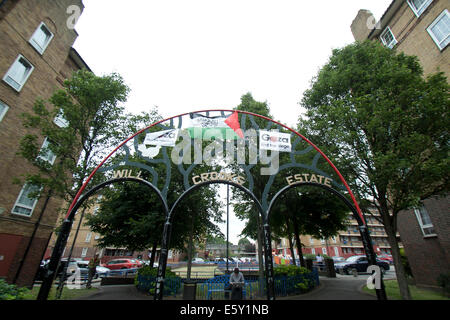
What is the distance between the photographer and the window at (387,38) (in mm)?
14991

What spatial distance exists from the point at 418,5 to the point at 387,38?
250 cm

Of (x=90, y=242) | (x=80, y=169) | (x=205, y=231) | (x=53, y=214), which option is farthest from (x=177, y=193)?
(x=90, y=242)

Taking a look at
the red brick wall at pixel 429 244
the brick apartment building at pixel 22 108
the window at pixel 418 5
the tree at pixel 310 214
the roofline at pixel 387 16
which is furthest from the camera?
the tree at pixel 310 214

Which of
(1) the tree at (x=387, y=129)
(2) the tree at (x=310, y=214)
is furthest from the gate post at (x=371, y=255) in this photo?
(2) the tree at (x=310, y=214)

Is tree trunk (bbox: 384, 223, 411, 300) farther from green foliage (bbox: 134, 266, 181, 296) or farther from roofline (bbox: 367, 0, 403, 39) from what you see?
roofline (bbox: 367, 0, 403, 39)

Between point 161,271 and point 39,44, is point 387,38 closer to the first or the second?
point 161,271

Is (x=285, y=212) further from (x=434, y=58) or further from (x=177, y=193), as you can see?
(x=434, y=58)

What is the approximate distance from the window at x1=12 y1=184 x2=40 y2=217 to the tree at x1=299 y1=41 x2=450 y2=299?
16885mm

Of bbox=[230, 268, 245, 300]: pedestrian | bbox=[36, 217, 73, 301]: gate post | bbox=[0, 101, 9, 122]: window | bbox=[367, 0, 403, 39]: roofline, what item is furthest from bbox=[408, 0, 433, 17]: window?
bbox=[0, 101, 9, 122]: window

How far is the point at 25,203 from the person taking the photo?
12.6 meters

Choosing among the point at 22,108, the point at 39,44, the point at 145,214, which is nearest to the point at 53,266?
the point at 145,214

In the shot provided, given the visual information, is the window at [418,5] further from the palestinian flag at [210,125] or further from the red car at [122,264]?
the red car at [122,264]

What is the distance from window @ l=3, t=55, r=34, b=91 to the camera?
12113 millimetres

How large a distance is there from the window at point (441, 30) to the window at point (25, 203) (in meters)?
25.3
